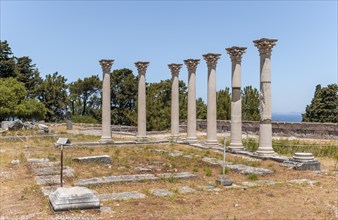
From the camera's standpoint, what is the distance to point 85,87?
7169 centimetres

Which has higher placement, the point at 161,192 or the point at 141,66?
the point at 141,66

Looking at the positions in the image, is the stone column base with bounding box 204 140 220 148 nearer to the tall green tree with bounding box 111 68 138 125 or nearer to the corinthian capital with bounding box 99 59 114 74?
the corinthian capital with bounding box 99 59 114 74

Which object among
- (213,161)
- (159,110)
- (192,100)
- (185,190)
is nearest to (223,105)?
(159,110)

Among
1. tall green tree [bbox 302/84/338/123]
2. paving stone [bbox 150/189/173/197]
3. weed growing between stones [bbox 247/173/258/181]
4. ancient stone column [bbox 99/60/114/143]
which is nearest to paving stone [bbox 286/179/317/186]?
weed growing between stones [bbox 247/173/258/181]

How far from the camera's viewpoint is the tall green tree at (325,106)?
50812 millimetres

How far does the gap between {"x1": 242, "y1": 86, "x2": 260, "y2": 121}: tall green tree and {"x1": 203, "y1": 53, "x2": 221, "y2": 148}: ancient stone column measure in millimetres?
23061

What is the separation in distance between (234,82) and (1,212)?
632 inches

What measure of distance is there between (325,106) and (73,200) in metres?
48.5

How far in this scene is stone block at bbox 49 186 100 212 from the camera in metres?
9.67

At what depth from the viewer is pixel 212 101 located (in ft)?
81.8

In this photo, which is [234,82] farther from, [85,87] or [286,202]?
[85,87]

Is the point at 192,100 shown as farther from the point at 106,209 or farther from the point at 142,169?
the point at 106,209

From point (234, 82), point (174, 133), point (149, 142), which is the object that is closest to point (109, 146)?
point (149, 142)

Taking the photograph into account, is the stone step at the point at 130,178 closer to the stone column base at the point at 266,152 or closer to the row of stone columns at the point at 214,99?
the stone column base at the point at 266,152
